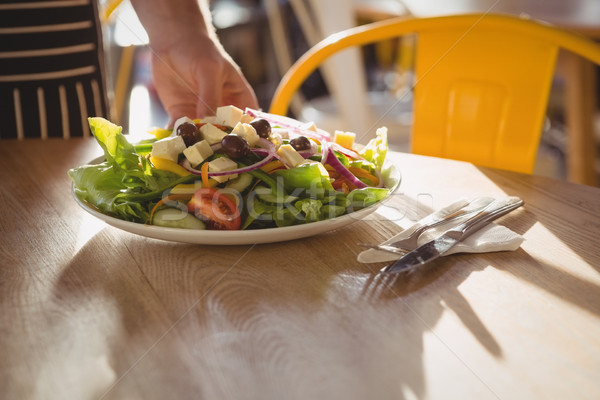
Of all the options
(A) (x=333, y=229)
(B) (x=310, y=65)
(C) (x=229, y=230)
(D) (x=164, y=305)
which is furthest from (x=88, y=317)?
(B) (x=310, y=65)

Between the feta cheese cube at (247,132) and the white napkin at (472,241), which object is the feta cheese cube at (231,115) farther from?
the white napkin at (472,241)

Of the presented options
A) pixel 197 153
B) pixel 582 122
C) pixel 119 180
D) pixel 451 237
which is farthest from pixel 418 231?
pixel 582 122

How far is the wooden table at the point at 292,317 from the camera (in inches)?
24.4

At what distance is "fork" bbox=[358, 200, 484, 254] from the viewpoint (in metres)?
0.86

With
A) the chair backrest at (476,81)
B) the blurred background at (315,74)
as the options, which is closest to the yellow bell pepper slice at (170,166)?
the blurred background at (315,74)

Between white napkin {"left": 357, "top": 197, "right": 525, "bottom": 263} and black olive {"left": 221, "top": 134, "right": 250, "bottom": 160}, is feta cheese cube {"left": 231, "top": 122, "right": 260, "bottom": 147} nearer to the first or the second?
black olive {"left": 221, "top": 134, "right": 250, "bottom": 160}

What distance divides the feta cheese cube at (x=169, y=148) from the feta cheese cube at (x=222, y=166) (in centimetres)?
7

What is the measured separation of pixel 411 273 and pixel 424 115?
943mm

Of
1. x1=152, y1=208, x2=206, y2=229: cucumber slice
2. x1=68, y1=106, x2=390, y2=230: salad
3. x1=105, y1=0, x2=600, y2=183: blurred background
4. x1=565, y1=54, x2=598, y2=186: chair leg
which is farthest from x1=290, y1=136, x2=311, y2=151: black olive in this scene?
x1=565, y1=54, x2=598, y2=186: chair leg

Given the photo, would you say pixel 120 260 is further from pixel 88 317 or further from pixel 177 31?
pixel 177 31

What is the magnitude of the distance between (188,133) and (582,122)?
2548mm

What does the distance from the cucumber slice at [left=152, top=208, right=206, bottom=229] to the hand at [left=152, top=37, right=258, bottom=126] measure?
17.0 inches

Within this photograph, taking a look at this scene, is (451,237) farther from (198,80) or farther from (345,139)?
(198,80)

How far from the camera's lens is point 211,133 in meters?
0.99
